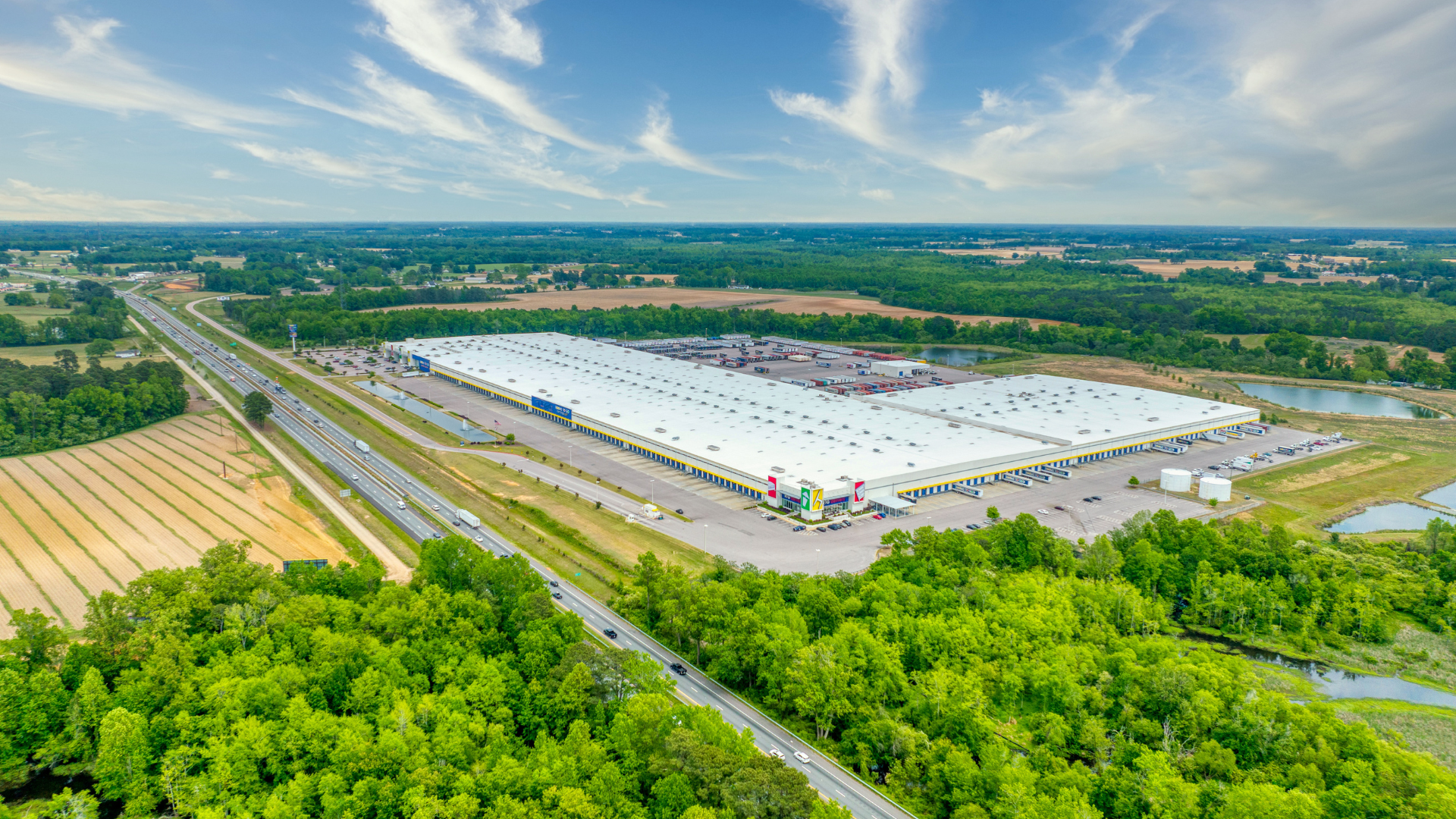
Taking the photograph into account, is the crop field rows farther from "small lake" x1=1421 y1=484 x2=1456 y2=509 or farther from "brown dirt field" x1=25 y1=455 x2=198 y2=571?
"small lake" x1=1421 y1=484 x2=1456 y2=509

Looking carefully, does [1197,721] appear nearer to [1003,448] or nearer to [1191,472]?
[1003,448]

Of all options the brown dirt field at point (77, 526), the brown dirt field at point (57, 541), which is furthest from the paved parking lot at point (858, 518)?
the brown dirt field at point (57, 541)

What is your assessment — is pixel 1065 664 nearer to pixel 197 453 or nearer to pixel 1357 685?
pixel 1357 685

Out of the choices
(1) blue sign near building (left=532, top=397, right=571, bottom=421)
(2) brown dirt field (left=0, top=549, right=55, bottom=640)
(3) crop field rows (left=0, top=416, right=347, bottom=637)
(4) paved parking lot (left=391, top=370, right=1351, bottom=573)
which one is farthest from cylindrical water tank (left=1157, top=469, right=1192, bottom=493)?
(2) brown dirt field (left=0, top=549, right=55, bottom=640)

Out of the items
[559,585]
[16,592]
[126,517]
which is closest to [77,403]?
[126,517]

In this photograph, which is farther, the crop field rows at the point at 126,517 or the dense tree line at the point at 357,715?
the crop field rows at the point at 126,517

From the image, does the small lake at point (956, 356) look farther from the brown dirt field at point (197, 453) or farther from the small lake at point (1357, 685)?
the brown dirt field at point (197, 453)
